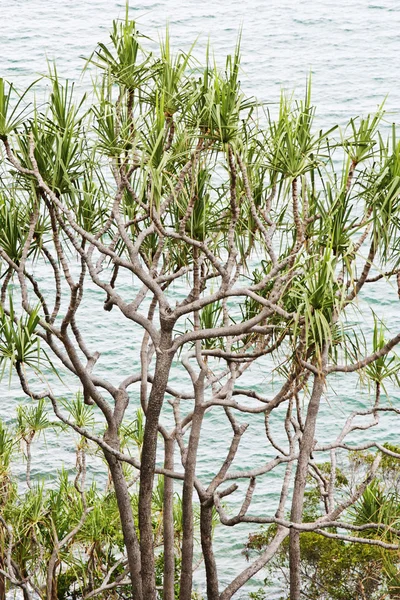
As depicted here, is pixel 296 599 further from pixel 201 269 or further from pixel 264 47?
pixel 264 47

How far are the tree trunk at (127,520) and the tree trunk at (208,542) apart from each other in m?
0.41

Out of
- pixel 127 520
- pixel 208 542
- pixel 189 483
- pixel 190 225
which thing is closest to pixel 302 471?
pixel 189 483

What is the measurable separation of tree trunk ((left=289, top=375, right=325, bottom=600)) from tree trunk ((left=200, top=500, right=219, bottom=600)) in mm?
488

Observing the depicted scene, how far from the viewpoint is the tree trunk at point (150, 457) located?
16.7ft

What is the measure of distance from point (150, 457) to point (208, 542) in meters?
0.88

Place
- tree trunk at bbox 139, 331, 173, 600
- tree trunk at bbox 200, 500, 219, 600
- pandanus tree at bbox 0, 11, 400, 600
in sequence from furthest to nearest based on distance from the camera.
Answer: tree trunk at bbox 200, 500, 219, 600 → tree trunk at bbox 139, 331, 173, 600 → pandanus tree at bbox 0, 11, 400, 600

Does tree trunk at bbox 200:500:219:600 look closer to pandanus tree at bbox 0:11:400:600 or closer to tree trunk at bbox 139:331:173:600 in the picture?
pandanus tree at bbox 0:11:400:600

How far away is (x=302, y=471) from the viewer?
5.45 m

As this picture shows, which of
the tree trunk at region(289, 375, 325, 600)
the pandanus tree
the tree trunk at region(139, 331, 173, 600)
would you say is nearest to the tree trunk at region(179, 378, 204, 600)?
the pandanus tree

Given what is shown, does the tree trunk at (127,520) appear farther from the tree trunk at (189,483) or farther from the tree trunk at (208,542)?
the tree trunk at (208,542)

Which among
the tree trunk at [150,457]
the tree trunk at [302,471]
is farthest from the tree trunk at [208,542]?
the tree trunk at [302,471]

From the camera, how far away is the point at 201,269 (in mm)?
5539

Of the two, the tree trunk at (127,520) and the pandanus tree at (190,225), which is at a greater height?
the pandanus tree at (190,225)

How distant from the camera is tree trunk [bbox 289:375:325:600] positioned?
5348 millimetres
